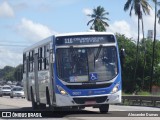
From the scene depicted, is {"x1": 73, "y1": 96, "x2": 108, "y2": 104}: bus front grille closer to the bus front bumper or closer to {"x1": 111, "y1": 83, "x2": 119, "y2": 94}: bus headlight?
the bus front bumper

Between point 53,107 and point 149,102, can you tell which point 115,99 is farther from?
point 149,102

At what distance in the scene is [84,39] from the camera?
20188 millimetres

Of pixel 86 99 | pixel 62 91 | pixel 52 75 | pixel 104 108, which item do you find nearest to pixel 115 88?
pixel 86 99

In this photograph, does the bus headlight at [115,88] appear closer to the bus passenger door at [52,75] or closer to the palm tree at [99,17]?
the bus passenger door at [52,75]

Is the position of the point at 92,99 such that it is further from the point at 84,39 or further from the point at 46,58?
the point at 46,58

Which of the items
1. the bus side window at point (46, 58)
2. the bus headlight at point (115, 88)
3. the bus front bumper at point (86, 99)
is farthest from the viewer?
the bus side window at point (46, 58)

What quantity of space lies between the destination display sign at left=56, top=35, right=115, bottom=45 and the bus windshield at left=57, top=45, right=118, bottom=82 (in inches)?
11.9

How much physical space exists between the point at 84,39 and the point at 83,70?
1393 mm

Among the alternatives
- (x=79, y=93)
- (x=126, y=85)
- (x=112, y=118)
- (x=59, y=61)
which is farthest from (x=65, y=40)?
(x=126, y=85)

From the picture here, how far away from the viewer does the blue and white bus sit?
19453 millimetres

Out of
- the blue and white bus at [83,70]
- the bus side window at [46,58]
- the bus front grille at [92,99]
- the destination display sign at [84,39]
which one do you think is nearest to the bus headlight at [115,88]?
the blue and white bus at [83,70]

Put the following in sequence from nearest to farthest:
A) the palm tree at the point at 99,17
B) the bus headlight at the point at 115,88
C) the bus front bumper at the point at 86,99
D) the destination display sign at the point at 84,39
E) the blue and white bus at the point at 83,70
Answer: the bus front bumper at the point at 86,99
the blue and white bus at the point at 83,70
the bus headlight at the point at 115,88
the destination display sign at the point at 84,39
the palm tree at the point at 99,17

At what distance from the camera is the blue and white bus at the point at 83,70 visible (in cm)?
1945

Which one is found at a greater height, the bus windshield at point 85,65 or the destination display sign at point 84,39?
the destination display sign at point 84,39
